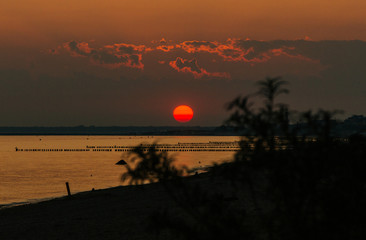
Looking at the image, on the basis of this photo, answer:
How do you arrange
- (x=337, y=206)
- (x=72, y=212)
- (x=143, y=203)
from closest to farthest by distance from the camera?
(x=337, y=206)
(x=72, y=212)
(x=143, y=203)

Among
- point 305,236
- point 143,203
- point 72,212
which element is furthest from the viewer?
point 143,203

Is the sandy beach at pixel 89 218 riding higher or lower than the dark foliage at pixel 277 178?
lower

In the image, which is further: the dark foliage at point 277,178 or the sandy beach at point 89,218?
the sandy beach at point 89,218

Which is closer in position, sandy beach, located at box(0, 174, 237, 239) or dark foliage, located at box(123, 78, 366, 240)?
dark foliage, located at box(123, 78, 366, 240)

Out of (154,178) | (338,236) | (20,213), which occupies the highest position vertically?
(154,178)

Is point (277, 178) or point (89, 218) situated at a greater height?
point (277, 178)

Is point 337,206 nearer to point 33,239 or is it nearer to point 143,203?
point 33,239

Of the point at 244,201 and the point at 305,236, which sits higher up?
the point at 305,236

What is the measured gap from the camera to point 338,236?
8.24 meters

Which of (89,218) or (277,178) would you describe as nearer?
(277,178)

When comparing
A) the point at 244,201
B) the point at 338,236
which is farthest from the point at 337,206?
the point at 244,201

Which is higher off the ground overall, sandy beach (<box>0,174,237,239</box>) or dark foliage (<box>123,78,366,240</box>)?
dark foliage (<box>123,78,366,240</box>)

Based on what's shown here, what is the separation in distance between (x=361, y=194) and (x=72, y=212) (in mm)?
23883

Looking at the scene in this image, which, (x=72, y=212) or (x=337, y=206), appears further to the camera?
(x=72, y=212)
